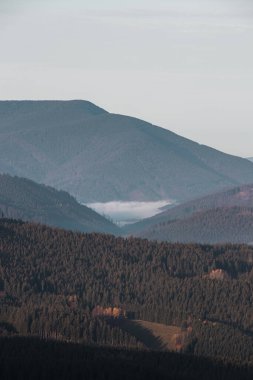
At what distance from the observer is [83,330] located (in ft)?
576

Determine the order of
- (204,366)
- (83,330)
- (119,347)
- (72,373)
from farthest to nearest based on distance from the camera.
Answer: (83,330)
(119,347)
(204,366)
(72,373)

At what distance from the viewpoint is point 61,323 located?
17575 cm

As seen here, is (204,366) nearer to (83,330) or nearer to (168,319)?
(83,330)

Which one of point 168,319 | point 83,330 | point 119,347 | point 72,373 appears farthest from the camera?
point 168,319

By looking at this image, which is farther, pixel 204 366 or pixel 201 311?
pixel 201 311

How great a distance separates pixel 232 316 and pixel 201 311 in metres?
3.41

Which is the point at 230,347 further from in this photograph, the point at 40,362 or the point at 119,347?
the point at 40,362

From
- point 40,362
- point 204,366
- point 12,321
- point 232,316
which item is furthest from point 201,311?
point 40,362

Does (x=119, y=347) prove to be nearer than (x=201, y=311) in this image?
Yes

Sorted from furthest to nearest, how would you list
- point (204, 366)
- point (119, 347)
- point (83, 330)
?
point (83, 330) → point (119, 347) → point (204, 366)

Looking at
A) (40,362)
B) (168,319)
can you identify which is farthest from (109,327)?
(40,362)

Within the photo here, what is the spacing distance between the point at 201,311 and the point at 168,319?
25.6ft

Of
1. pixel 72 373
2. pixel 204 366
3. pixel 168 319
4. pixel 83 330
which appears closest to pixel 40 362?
pixel 72 373

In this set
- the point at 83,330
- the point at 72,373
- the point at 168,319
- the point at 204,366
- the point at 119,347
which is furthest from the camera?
the point at 168,319
